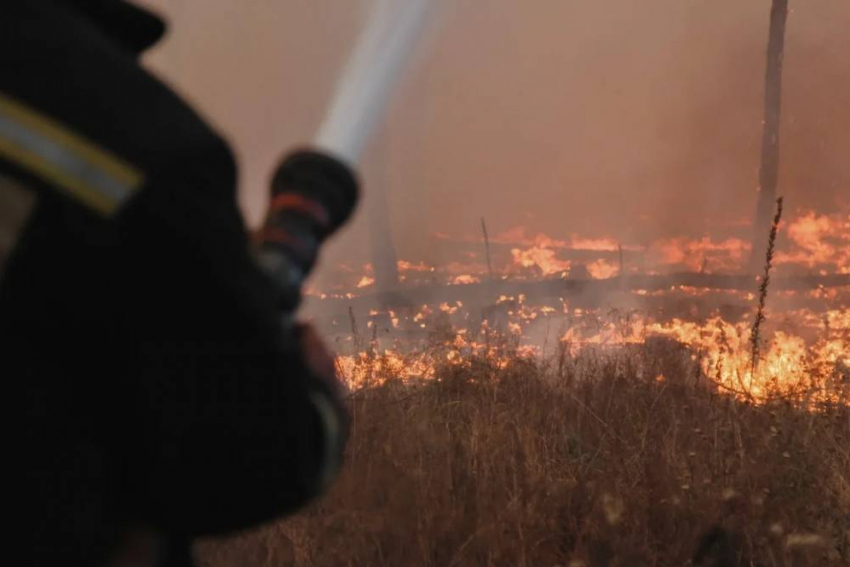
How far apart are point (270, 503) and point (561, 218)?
38.8 feet

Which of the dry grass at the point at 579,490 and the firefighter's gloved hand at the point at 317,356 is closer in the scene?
the firefighter's gloved hand at the point at 317,356

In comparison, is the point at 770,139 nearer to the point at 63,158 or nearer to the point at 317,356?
the point at 317,356

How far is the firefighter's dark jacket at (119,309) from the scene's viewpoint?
0.66 meters

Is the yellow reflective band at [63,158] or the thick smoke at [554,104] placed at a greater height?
the thick smoke at [554,104]

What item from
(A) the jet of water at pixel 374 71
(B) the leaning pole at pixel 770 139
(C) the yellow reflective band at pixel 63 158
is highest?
(B) the leaning pole at pixel 770 139

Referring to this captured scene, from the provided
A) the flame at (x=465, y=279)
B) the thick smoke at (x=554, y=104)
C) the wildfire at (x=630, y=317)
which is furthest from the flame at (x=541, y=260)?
the thick smoke at (x=554, y=104)

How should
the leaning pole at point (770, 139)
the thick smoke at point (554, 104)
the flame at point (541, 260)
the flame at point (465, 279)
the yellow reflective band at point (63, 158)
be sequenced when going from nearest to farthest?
the yellow reflective band at point (63, 158), the flame at point (465, 279), the leaning pole at point (770, 139), the flame at point (541, 260), the thick smoke at point (554, 104)

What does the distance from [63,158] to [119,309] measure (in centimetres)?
13

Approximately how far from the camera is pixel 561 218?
1235 centimetres

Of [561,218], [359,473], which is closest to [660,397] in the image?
[359,473]

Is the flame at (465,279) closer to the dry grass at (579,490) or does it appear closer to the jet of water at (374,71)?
the dry grass at (579,490)

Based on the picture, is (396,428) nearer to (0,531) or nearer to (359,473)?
(359,473)

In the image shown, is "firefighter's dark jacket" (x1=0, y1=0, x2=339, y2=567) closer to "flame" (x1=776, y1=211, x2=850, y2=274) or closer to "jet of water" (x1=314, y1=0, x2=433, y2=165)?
"jet of water" (x1=314, y1=0, x2=433, y2=165)

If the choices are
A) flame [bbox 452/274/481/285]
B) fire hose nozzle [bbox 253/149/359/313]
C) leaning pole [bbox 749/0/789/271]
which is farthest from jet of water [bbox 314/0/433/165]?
leaning pole [bbox 749/0/789/271]
